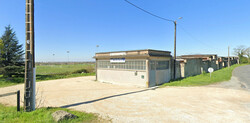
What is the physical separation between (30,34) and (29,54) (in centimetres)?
94

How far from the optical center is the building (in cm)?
1263

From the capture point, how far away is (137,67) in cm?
1326

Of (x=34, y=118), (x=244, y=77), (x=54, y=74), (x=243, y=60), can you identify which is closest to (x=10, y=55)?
(x=54, y=74)

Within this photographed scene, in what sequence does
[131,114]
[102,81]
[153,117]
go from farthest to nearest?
[102,81] → [131,114] → [153,117]

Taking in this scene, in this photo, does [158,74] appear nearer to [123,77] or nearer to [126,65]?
[126,65]

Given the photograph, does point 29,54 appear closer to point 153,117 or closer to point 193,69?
point 153,117

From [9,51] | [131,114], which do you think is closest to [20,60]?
[9,51]

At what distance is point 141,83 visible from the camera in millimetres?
12898

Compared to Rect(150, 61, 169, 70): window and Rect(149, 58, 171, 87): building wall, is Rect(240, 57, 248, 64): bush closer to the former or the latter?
Rect(149, 58, 171, 87): building wall

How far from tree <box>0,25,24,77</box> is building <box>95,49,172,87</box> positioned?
1413 centimetres

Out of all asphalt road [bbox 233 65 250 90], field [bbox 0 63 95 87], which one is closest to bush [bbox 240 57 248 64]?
asphalt road [bbox 233 65 250 90]

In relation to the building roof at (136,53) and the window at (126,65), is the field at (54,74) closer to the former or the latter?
the window at (126,65)

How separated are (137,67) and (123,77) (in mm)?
2251

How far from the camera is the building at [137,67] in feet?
41.4
